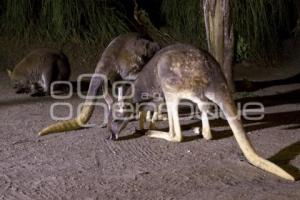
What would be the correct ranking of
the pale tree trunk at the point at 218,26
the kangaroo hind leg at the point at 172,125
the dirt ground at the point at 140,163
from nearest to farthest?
the dirt ground at the point at 140,163 < the kangaroo hind leg at the point at 172,125 < the pale tree trunk at the point at 218,26

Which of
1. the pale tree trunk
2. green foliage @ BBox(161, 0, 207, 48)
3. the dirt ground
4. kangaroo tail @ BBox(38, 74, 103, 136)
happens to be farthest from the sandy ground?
green foliage @ BBox(161, 0, 207, 48)

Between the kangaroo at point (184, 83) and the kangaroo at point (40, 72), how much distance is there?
10.1 ft

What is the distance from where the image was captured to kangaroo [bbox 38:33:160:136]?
6.65 meters

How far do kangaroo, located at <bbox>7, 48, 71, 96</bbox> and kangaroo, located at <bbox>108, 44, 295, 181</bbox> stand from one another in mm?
3064

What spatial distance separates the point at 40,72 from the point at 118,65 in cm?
257

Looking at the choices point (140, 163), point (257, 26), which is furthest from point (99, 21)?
point (140, 163)

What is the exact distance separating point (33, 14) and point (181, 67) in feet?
23.2

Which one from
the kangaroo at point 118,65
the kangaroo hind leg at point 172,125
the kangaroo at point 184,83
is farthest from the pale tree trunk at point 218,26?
the kangaroo hind leg at point 172,125

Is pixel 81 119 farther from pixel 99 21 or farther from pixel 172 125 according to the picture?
pixel 99 21

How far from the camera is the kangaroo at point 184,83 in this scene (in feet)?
18.3

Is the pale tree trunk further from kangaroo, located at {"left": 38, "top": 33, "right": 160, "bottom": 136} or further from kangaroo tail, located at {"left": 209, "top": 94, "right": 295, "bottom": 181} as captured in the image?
kangaroo tail, located at {"left": 209, "top": 94, "right": 295, "bottom": 181}

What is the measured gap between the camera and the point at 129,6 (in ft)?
42.6

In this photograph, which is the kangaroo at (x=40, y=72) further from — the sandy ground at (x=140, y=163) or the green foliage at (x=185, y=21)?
the green foliage at (x=185, y=21)

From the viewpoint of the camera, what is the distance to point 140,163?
5332 millimetres
